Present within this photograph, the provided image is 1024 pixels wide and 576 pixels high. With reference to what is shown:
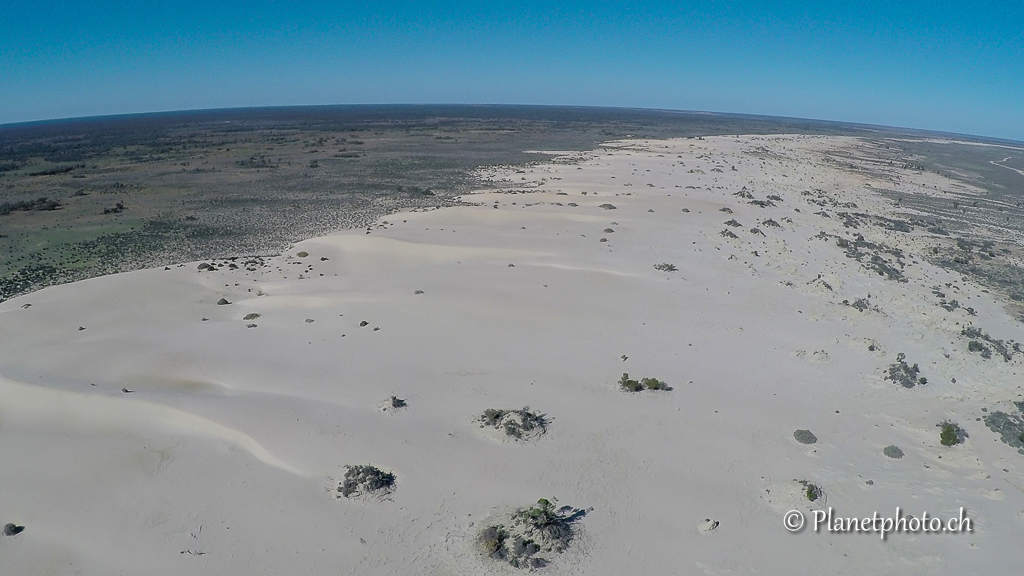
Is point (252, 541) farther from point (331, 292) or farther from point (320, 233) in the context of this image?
point (320, 233)

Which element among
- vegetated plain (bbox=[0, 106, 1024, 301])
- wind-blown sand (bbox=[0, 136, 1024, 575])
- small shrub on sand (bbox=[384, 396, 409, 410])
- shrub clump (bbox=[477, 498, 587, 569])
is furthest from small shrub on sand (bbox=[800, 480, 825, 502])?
vegetated plain (bbox=[0, 106, 1024, 301])

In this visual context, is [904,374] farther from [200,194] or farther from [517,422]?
[200,194]

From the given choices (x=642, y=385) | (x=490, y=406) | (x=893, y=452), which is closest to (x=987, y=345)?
(x=893, y=452)

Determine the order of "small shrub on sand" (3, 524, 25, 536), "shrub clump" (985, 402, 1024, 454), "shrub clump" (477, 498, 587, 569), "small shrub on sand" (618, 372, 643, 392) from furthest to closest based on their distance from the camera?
"small shrub on sand" (618, 372, 643, 392) → "shrub clump" (985, 402, 1024, 454) → "small shrub on sand" (3, 524, 25, 536) → "shrub clump" (477, 498, 587, 569)

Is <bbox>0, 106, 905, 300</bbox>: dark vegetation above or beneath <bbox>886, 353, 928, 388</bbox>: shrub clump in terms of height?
above

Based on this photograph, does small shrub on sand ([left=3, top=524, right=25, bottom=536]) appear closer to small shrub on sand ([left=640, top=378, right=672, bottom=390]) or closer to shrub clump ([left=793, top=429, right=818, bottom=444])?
small shrub on sand ([left=640, top=378, right=672, bottom=390])

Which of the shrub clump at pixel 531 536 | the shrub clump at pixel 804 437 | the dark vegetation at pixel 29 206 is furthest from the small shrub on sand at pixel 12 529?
the dark vegetation at pixel 29 206

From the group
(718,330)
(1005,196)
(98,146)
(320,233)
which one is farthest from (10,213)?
(1005,196)
